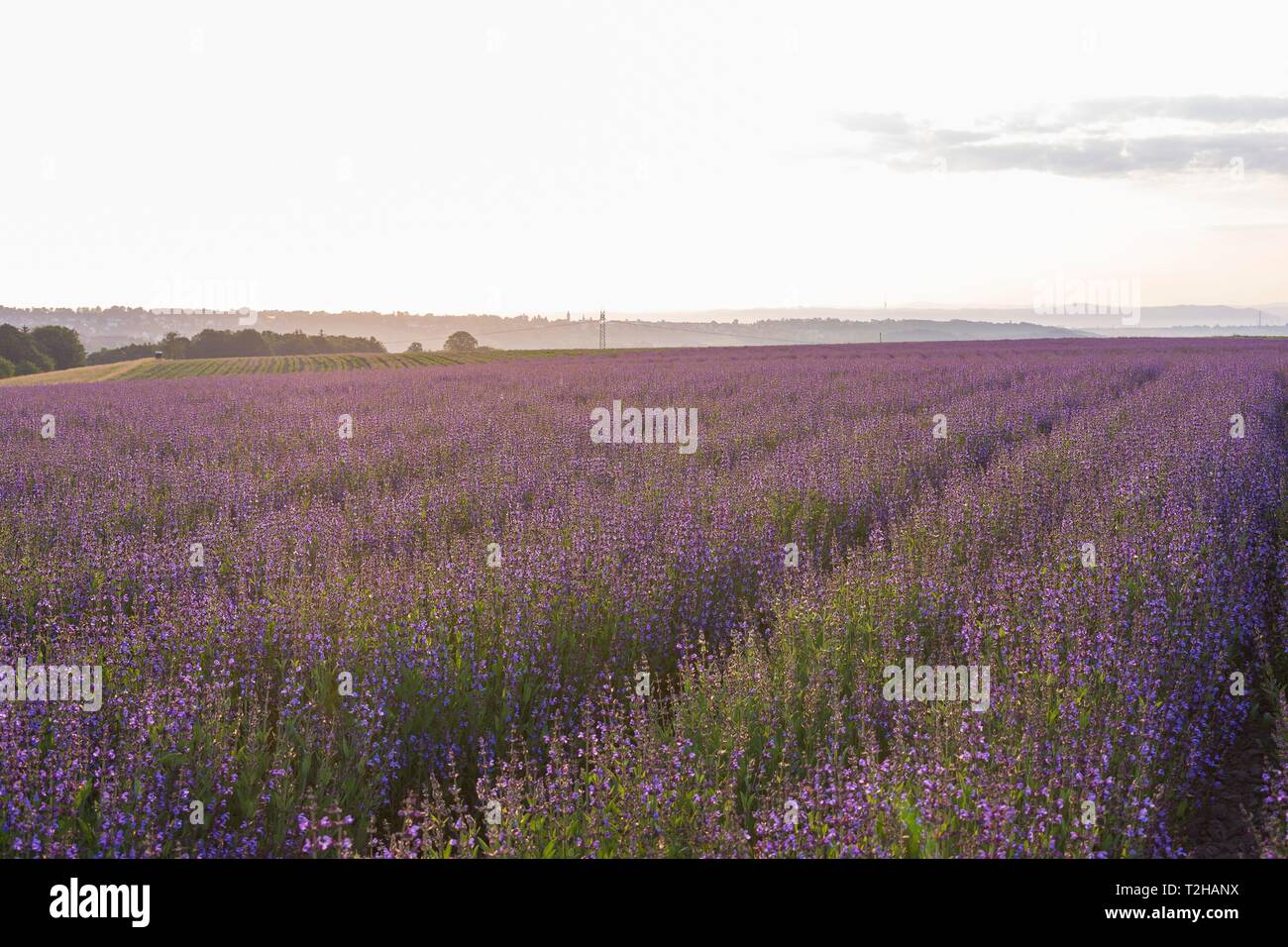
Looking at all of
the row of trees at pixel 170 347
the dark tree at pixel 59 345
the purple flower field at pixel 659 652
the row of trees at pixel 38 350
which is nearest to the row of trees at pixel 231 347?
→ the row of trees at pixel 170 347

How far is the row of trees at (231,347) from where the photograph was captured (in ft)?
207

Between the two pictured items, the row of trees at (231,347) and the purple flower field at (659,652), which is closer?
the purple flower field at (659,652)

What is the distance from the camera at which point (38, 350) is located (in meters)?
54.7

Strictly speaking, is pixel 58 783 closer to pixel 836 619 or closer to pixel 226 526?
pixel 836 619

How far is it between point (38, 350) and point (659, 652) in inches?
2554

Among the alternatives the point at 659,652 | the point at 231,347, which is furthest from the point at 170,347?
the point at 659,652

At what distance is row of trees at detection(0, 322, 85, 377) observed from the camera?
51.5m

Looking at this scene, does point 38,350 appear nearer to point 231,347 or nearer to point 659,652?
point 231,347

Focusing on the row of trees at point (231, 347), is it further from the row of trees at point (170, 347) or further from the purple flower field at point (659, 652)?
the purple flower field at point (659, 652)

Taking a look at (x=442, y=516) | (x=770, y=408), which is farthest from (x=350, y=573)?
(x=770, y=408)

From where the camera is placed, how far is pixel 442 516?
611 centimetres

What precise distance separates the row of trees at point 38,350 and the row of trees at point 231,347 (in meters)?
2.03

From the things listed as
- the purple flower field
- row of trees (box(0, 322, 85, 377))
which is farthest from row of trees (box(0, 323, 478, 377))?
the purple flower field
